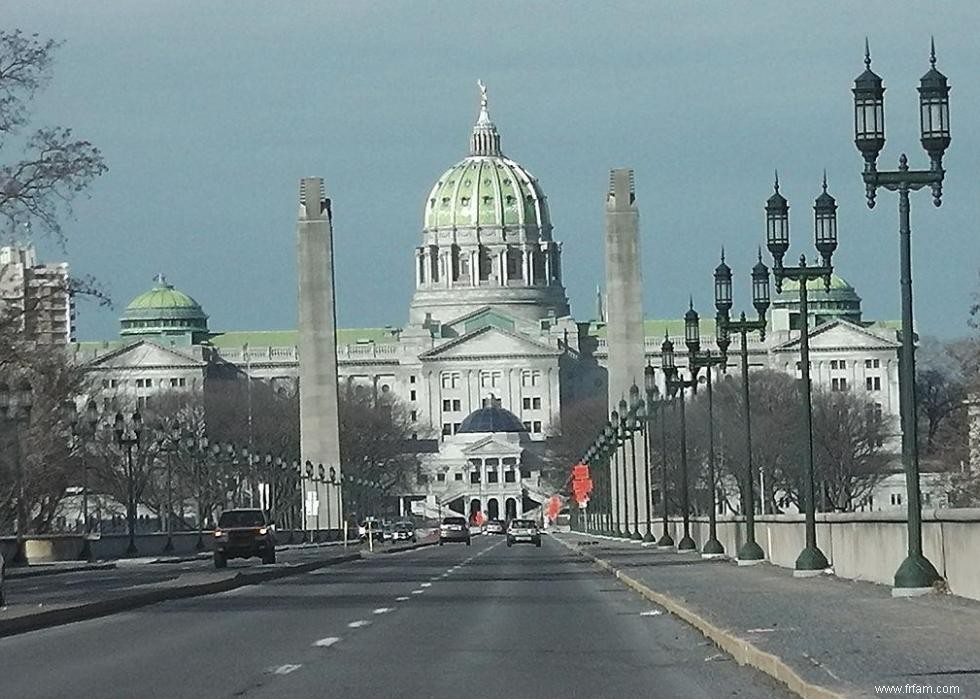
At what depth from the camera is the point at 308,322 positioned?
144 meters

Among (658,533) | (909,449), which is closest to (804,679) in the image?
(909,449)

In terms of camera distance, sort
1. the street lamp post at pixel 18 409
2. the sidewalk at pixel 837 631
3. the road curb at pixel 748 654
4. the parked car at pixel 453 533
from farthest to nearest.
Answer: the parked car at pixel 453 533, the street lamp post at pixel 18 409, the sidewalk at pixel 837 631, the road curb at pixel 748 654

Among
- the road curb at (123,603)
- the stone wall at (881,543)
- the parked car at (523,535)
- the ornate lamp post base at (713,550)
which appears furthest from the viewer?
the parked car at (523,535)

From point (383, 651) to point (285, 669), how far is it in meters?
2.50

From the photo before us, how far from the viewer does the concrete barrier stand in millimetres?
30703

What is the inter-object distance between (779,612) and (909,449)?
13.5ft

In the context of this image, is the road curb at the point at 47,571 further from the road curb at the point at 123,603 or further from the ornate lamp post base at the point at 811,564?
the ornate lamp post base at the point at 811,564

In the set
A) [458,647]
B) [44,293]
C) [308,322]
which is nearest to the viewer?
[458,647]

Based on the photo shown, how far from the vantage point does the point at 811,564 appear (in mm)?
43469

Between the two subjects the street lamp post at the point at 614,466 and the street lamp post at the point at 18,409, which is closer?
the street lamp post at the point at 18,409

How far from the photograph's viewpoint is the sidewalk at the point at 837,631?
18.4 meters

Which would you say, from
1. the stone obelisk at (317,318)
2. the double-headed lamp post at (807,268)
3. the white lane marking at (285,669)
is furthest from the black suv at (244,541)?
the stone obelisk at (317,318)

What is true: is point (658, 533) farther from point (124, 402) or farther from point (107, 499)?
point (124, 402)

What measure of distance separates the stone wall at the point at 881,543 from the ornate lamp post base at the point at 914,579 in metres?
0.29
